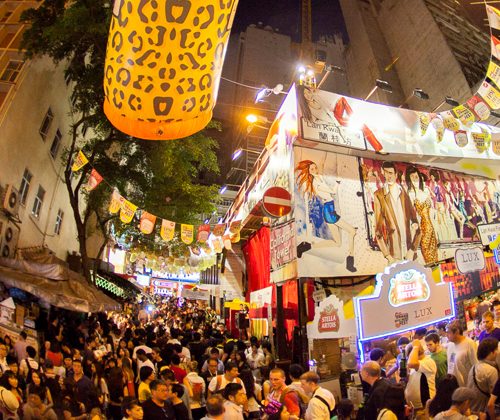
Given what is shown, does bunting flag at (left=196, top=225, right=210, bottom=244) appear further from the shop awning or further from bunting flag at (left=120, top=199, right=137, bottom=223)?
the shop awning

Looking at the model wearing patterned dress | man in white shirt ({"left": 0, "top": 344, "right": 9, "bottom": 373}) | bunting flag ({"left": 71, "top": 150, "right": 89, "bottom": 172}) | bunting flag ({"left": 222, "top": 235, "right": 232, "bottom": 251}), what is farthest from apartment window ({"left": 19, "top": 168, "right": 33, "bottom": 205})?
the model wearing patterned dress

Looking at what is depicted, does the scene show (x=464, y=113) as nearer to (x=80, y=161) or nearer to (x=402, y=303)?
(x=402, y=303)

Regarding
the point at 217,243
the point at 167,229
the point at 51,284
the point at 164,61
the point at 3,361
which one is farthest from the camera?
the point at 217,243

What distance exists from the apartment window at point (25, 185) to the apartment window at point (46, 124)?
5.94 ft

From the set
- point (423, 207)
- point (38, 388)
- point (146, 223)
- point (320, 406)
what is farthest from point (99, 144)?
point (320, 406)

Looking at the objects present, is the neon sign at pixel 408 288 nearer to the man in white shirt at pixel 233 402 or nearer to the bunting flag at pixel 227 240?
the man in white shirt at pixel 233 402

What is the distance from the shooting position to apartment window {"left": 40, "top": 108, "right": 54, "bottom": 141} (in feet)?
48.7

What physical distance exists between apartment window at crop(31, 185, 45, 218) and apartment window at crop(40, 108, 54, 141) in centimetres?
198

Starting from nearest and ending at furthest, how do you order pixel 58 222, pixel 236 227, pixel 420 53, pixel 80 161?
pixel 80 161 < pixel 236 227 < pixel 58 222 < pixel 420 53

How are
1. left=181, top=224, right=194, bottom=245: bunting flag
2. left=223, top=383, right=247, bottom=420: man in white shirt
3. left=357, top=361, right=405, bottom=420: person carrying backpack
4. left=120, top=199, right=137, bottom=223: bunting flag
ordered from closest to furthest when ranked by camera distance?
left=357, top=361, right=405, bottom=420: person carrying backpack
left=223, top=383, right=247, bottom=420: man in white shirt
left=120, top=199, right=137, bottom=223: bunting flag
left=181, top=224, right=194, bottom=245: bunting flag

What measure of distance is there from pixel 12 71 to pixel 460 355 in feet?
47.8

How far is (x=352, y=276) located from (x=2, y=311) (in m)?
9.41

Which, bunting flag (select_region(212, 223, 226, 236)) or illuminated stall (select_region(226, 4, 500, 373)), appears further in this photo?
bunting flag (select_region(212, 223, 226, 236))

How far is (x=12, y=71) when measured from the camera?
42.4ft
